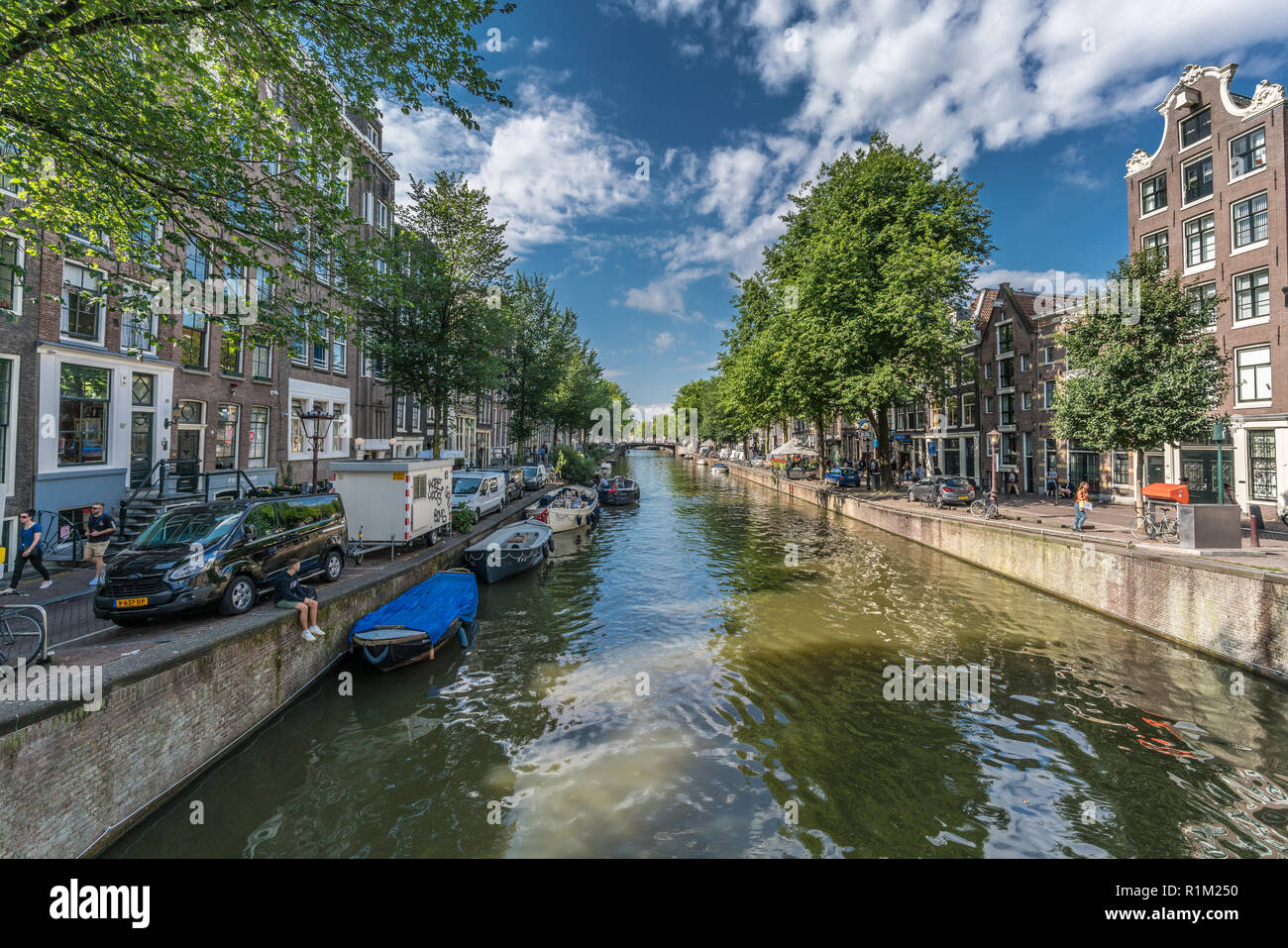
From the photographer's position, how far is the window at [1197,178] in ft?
72.5

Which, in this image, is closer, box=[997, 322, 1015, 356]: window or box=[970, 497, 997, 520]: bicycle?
box=[970, 497, 997, 520]: bicycle

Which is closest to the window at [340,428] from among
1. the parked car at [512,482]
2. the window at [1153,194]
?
the parked car at [512,482]

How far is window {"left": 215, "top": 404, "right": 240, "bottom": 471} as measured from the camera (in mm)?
20078

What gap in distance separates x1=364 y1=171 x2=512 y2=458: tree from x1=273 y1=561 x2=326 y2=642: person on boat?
14.4 meters

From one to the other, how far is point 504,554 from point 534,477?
72.3ft

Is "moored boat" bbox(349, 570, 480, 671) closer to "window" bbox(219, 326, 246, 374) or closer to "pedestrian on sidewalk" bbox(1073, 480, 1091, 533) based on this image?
"window" bbox(219, 326, 246, 374)

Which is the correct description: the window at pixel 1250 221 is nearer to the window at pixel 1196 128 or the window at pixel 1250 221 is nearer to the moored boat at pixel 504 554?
the window at pixel 1196 128

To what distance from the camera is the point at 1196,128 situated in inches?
887

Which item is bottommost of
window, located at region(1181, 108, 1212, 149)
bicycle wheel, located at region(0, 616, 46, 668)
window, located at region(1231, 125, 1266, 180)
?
bicycle wheel, located at region(0, 616, 46, 668)

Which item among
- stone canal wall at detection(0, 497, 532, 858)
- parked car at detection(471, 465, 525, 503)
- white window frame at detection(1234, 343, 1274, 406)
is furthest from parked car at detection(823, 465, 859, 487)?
stone canal wall at detection(0, 497, 532, 858)

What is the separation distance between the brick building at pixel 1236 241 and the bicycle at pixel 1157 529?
9.60 metres

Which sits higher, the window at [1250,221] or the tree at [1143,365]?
the window at [1250,221]
